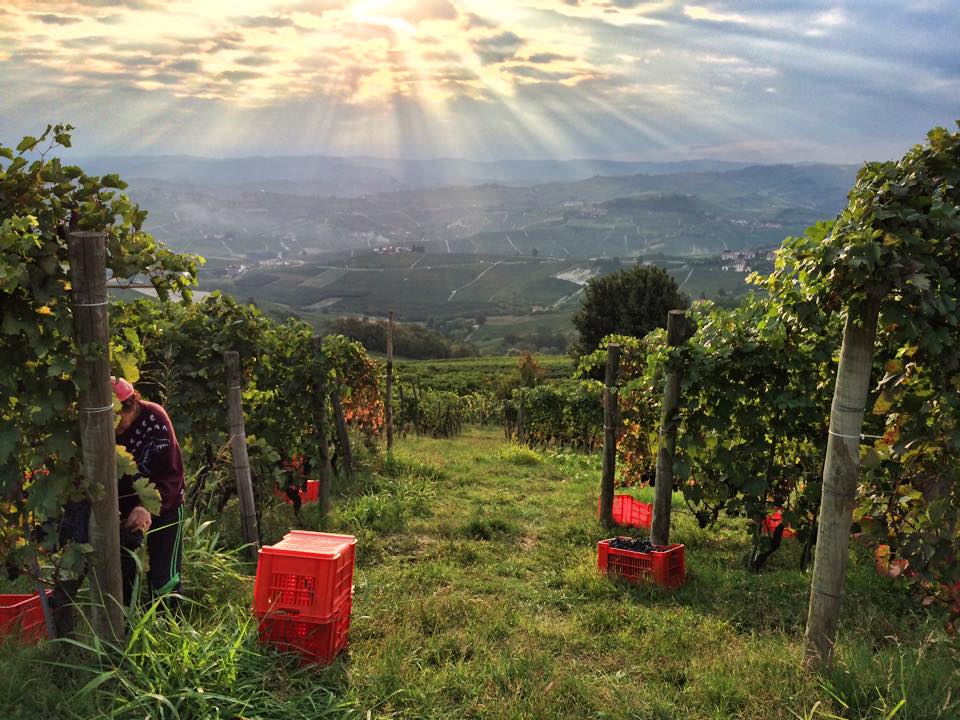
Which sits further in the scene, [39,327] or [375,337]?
[375,337]

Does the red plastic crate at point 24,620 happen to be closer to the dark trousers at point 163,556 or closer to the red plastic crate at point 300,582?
the dark trousers at point 163,556

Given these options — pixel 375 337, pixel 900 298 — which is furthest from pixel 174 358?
pixel 375 337

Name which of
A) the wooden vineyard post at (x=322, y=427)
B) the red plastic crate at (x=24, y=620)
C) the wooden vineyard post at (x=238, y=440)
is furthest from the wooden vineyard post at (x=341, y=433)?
the red plastic crate at (x=24, y=620)

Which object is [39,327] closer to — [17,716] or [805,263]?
[17,716]

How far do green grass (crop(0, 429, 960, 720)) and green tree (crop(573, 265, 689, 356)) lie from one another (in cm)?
3210

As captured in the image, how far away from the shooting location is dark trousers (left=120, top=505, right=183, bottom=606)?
4.14 m

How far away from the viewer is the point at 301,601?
3818 mm

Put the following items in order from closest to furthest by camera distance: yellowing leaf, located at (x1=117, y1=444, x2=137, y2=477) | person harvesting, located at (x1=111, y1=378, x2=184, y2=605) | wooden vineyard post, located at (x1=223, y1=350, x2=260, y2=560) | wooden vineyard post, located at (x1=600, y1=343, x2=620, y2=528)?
yellowing leaf, located at (x1=117, y1=444, x2=137, y2=477)
person harvesting, located at (x1=111, y1=378, x2=184, y2=605)
wooden vineyard post, located at (x1=223, y1=350, x2=260, y2=560)
wooden vineyard post, located at (x1=600, y1=343, x2=620, y2=528)

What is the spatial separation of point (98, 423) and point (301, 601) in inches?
58.0

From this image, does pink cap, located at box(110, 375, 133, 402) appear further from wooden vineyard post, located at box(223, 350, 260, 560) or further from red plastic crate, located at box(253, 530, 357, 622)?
wooden vineyard post, located at box(223, 350, 260, 560)

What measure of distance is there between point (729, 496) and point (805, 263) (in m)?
3.15

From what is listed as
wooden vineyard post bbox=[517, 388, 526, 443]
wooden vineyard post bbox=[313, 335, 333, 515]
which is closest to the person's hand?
wooden vineyard post bbox=[313, 335, 333, 515]

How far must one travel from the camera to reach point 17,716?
305 cm

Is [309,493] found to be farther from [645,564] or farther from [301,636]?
[301,636]
